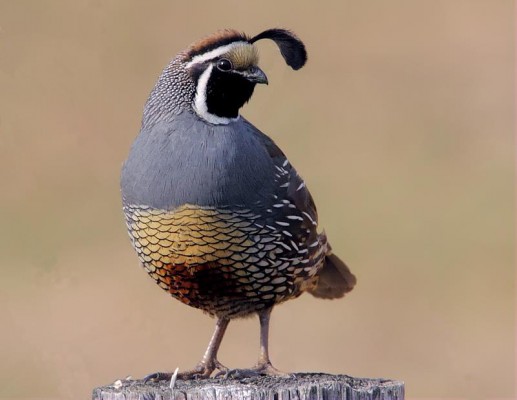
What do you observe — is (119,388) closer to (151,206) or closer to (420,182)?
(151,206)

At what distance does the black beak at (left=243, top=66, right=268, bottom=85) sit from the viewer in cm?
459

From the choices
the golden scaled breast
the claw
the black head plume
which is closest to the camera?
the claw

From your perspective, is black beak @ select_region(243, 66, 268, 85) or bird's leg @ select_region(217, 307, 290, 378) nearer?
bird's leg @ select_region(217, 307, 290, 378)

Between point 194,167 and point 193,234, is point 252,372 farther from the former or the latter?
point 194,167

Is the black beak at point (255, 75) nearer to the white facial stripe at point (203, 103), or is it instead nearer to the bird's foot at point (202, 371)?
the white facial stripe at point (203, 103)

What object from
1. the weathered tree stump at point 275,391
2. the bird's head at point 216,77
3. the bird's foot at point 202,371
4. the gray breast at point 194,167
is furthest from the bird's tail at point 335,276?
the weathered tree stump at point 275,391

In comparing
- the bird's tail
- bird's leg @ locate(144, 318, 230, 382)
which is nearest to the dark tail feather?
the bird's tail

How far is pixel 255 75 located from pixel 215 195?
0.44 m

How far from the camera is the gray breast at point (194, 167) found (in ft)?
14.6

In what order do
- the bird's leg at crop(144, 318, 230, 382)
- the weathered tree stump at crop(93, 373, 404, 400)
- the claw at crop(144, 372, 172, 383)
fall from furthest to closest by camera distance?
the bird's leg at crop(144, 318, 230, 382)
the claw at crop(144, 372, 172, 383)
the weathered tree stump at crop(93, 373, 404, 400)

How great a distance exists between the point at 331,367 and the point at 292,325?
738 millimetres

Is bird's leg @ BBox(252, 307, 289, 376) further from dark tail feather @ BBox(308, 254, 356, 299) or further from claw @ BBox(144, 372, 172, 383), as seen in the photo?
dark tail feather @ BBox(308, 254, 356, 299)

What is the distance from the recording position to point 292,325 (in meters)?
8.09

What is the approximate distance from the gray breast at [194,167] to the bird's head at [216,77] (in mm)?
55
